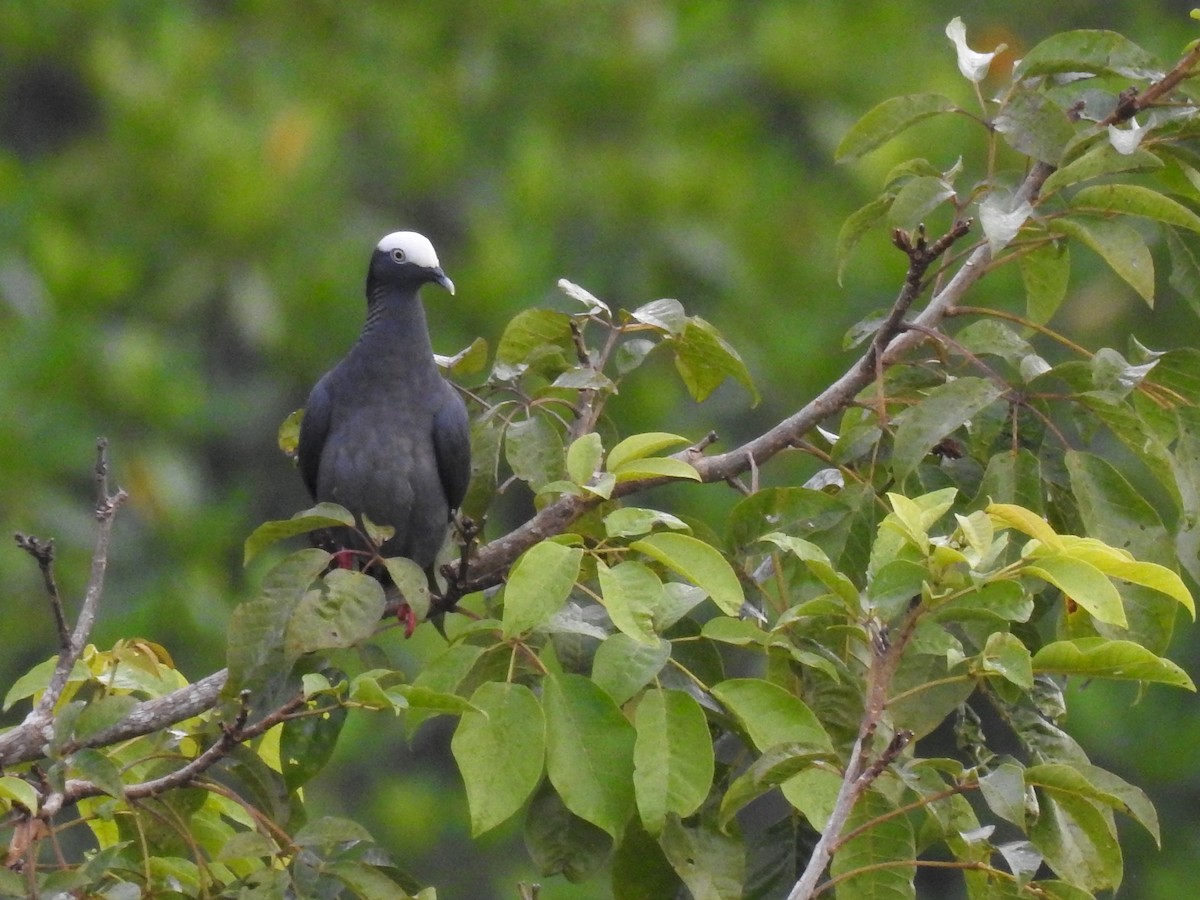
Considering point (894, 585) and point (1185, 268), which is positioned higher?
point (1185, 268)

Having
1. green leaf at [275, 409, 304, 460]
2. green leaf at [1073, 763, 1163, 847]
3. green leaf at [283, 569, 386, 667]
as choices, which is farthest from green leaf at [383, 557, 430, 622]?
green leaf at [275, 409, 304, 460]

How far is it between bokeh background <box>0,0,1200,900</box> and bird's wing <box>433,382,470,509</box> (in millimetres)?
4447

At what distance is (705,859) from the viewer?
2.40 meters

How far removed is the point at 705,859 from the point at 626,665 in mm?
322

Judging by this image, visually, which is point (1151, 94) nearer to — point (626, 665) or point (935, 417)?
point (935, 417)

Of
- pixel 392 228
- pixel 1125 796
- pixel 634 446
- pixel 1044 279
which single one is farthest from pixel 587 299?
pixel 392 228

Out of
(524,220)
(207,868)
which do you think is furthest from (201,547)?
(207,868)

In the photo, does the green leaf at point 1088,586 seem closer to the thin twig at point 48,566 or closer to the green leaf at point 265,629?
the green leaf at point 265,629

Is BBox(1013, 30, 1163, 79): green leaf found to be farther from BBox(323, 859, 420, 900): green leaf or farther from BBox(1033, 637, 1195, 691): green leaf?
BBox(323, 859, 420, 900): green leaf

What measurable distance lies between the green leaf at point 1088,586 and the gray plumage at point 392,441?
5.52ft

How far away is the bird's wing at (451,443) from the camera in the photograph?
3604 mm

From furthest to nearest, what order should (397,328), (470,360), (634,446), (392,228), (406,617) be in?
(392,228) → (397,328) → (470,360) → (406,617) → (634,446)

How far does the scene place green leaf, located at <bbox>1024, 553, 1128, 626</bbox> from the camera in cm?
207

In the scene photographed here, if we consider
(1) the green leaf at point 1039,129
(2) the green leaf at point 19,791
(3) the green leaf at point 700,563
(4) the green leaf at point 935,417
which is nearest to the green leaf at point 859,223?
(1) the green leaf at point 1039,129
